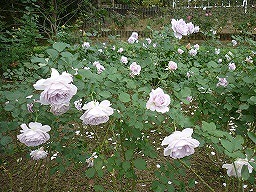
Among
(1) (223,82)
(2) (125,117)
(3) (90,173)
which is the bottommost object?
(3) (90,173)

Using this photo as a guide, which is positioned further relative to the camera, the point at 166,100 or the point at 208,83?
the point at 208,83

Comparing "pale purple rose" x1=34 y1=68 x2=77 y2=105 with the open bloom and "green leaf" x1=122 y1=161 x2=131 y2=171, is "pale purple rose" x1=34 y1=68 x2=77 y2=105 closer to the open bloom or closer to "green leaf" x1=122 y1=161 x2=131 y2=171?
the open bloom

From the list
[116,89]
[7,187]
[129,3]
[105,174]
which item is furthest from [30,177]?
[129,3]

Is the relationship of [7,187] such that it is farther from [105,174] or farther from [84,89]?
[84,89]

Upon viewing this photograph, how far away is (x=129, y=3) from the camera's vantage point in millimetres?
12414

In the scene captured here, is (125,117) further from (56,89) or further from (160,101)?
(56,89)

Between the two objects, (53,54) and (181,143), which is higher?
(53,54)

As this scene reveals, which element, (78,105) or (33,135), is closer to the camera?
(33,135)

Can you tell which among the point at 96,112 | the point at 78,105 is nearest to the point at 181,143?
the point at 96,112

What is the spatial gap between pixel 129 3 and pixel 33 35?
8.19 meters

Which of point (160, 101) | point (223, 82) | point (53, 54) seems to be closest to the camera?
point (160, 101)

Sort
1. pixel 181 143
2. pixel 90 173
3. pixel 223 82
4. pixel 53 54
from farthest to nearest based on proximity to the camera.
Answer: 1. pixel 223 82
2. pixel 90 173
3. pixel 53 54
4. pixel 181 143

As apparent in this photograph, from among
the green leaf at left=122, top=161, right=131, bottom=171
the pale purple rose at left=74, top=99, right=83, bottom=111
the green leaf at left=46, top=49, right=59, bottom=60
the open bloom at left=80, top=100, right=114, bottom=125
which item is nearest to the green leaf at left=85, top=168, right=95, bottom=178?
the green leaf at left=122, top=161, right=131, bottom=171

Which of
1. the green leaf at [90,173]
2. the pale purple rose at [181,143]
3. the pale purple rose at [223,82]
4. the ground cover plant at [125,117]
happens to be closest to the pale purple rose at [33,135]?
the ground cover plant at [125,117]
